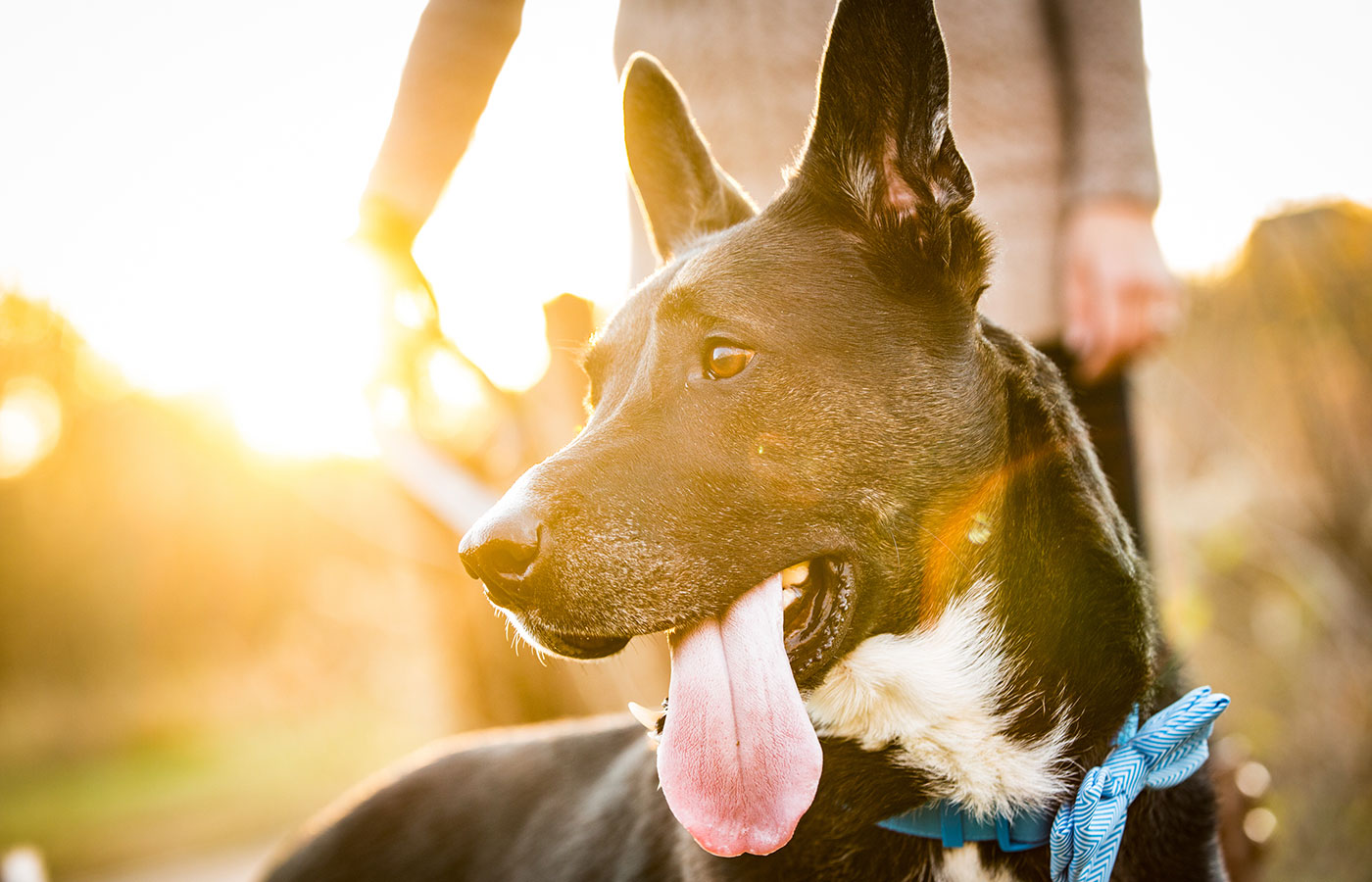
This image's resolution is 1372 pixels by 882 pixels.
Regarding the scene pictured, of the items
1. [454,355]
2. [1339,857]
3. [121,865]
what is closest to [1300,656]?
[1339,857]

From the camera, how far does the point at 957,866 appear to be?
6.04 feet

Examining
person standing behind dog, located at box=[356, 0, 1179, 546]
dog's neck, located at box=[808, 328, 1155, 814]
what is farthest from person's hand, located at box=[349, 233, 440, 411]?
dog's neck, located at box=[808, 328, 1155, 814]

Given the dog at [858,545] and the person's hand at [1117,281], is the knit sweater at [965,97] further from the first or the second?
the dog at [858,545]

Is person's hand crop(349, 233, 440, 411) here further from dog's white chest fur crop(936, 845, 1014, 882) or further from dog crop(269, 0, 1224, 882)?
dog's white chest fur crop(936, 845, 1014, 882)

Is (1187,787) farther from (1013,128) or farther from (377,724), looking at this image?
(377,724)

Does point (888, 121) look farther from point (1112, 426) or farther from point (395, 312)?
point (395, 312)

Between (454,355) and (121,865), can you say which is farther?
(121,865)

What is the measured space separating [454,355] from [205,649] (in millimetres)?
12256

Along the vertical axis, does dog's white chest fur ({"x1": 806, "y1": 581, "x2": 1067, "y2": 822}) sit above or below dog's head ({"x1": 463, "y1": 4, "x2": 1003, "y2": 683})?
below

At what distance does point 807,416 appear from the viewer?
1.98m

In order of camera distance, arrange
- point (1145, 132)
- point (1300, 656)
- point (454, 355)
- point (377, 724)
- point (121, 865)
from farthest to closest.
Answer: point (377, 724) < point (121, 865) < point (1300, 656) < point (454, 355) < point (1145, 132)

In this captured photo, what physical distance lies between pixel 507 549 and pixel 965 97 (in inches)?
64.5

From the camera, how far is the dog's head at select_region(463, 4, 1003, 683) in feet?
6.07

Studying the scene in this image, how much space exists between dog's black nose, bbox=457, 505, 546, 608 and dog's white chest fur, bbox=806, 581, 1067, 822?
67 cm
